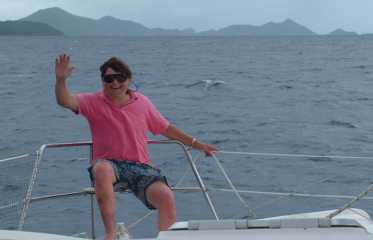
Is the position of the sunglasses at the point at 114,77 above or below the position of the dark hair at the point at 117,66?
below

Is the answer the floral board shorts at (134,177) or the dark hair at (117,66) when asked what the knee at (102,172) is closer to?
the floral board shorts at (134,177)

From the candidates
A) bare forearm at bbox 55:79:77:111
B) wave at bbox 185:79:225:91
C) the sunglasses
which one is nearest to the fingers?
bare forearm at bbox 55:79:77:111

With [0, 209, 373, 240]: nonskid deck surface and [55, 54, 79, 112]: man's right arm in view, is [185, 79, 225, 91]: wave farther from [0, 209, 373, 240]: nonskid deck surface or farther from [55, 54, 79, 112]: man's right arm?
[0, 209, 373, 240]: nonskid deck surface

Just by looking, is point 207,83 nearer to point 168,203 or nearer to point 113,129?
point 113,129

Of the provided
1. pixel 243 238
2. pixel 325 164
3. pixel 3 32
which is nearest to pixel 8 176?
pixel 243 238

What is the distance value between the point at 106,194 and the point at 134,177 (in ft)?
1.38

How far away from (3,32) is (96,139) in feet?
654

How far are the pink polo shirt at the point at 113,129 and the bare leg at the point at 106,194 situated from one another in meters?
0.30

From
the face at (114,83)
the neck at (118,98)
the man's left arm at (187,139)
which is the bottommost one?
the man's left arm at (187,139)

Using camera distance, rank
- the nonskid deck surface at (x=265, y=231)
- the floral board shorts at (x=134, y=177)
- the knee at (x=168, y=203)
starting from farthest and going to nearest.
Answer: the floral board shorts at (x=134, y=177)
the knee at (x=168, y=203)
the nonskid deck surface at (x=265, y=231)

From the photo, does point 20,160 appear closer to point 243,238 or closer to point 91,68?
point 243,238

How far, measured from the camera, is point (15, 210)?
493 centimetres

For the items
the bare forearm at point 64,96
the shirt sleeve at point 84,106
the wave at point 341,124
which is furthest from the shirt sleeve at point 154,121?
the wave at point 341,124

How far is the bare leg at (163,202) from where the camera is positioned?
178 inches
